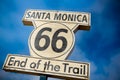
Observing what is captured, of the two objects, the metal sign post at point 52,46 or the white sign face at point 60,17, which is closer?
the metal sign post at point 52,46

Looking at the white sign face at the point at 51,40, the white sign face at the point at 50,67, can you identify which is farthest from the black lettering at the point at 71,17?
the white sign face at the point at 50,67

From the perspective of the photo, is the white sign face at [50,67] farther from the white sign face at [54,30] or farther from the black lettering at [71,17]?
the black lettering at [71,17]

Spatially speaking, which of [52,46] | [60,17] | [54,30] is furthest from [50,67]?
[60,17]

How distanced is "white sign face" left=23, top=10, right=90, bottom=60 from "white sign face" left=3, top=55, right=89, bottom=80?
0.20ft

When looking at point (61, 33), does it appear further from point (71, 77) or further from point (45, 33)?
point (71, 77)

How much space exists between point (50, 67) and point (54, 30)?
40cm

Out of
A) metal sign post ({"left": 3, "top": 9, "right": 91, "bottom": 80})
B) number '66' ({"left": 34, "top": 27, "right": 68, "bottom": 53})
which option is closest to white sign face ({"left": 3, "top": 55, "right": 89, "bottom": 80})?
metal sign post ({"left": 3, "top": 9, "right": 91, "bottom": 80})

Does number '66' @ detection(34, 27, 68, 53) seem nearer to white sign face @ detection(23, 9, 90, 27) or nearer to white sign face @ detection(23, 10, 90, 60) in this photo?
white sign face @ detection(23, 10, 90, 60)

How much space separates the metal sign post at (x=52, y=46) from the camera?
1.38 metres

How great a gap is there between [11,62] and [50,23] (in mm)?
515

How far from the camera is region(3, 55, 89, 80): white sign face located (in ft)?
4.43

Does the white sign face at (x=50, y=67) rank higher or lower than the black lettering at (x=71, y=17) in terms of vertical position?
lower

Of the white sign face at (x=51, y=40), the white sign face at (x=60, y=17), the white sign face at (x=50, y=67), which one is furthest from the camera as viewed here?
the white sign face at (x=60, y=17)

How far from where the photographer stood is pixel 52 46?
60.1 inches
